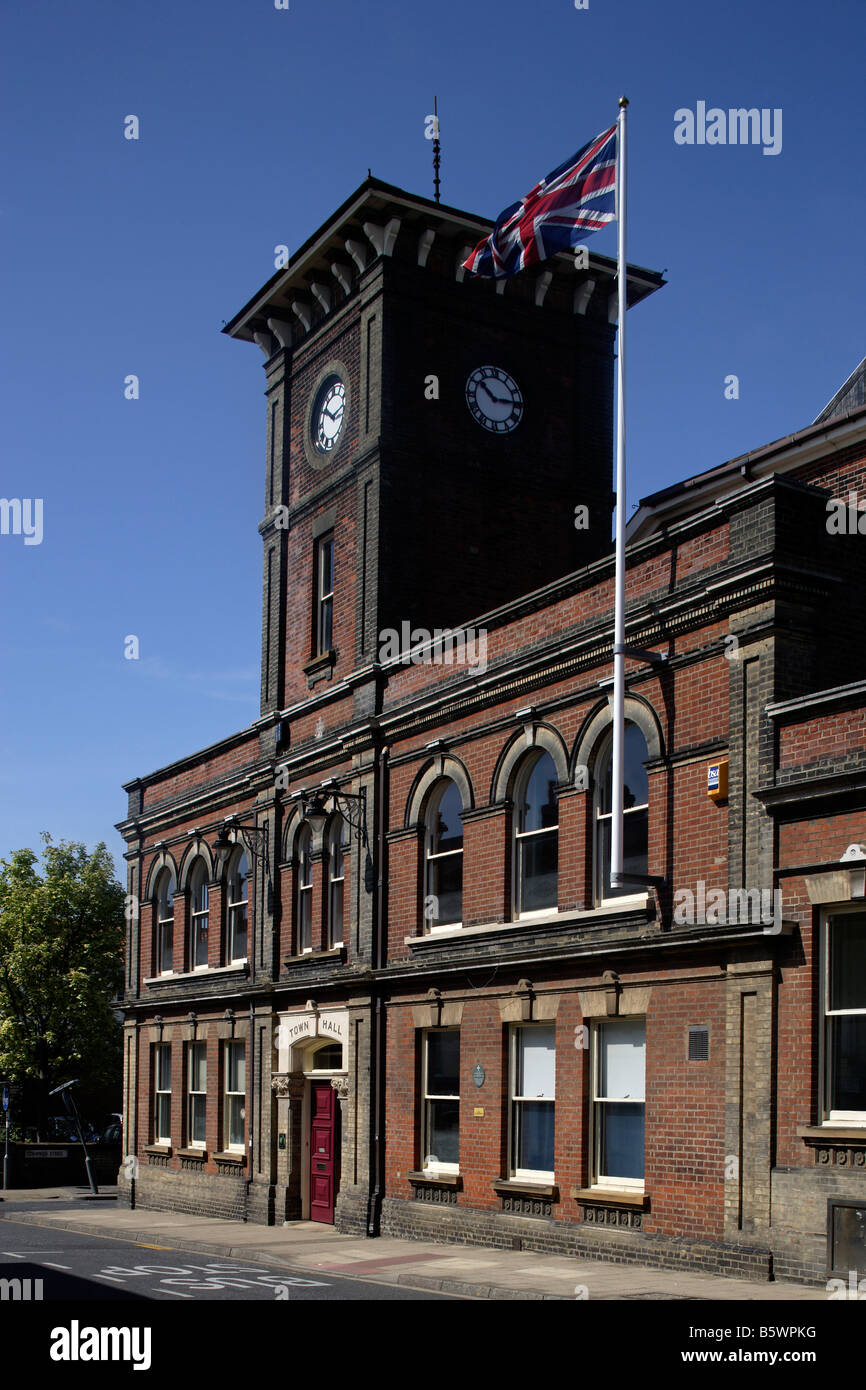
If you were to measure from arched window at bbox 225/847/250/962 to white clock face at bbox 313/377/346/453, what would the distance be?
8431 millimetres

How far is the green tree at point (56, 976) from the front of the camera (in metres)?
49.9

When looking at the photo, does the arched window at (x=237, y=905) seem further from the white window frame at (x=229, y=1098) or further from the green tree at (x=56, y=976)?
the green tree at (x=56, y=976)

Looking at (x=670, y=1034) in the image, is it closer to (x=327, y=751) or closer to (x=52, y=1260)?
(x=52, y=1260)

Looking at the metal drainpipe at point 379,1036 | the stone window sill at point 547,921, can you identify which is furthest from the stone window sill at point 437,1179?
the stone window sill at point 547,921

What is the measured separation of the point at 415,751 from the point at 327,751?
350 centimetres

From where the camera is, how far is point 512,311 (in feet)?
91.5

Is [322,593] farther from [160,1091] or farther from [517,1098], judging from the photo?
[160,1091]

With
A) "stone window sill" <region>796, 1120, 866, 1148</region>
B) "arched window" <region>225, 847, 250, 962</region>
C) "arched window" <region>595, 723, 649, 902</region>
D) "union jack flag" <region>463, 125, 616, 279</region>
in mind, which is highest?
"union jack flag" <region>463, 125, 616, 279</region>

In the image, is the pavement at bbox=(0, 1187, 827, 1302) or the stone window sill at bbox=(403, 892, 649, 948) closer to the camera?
the pavement at bbox=(0, 1187, 827, 1302)

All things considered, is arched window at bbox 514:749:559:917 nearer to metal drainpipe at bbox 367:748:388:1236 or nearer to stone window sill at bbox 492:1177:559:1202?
stone window sill at bbox 492:1177:559:1202

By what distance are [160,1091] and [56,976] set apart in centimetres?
1810

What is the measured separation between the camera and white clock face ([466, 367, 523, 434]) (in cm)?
2725

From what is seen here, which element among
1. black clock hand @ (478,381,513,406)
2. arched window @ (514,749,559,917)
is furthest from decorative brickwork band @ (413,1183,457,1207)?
black clock hand @ (478,381,513,406)

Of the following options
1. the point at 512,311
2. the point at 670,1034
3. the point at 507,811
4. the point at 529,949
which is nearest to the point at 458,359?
the point at 512,311
